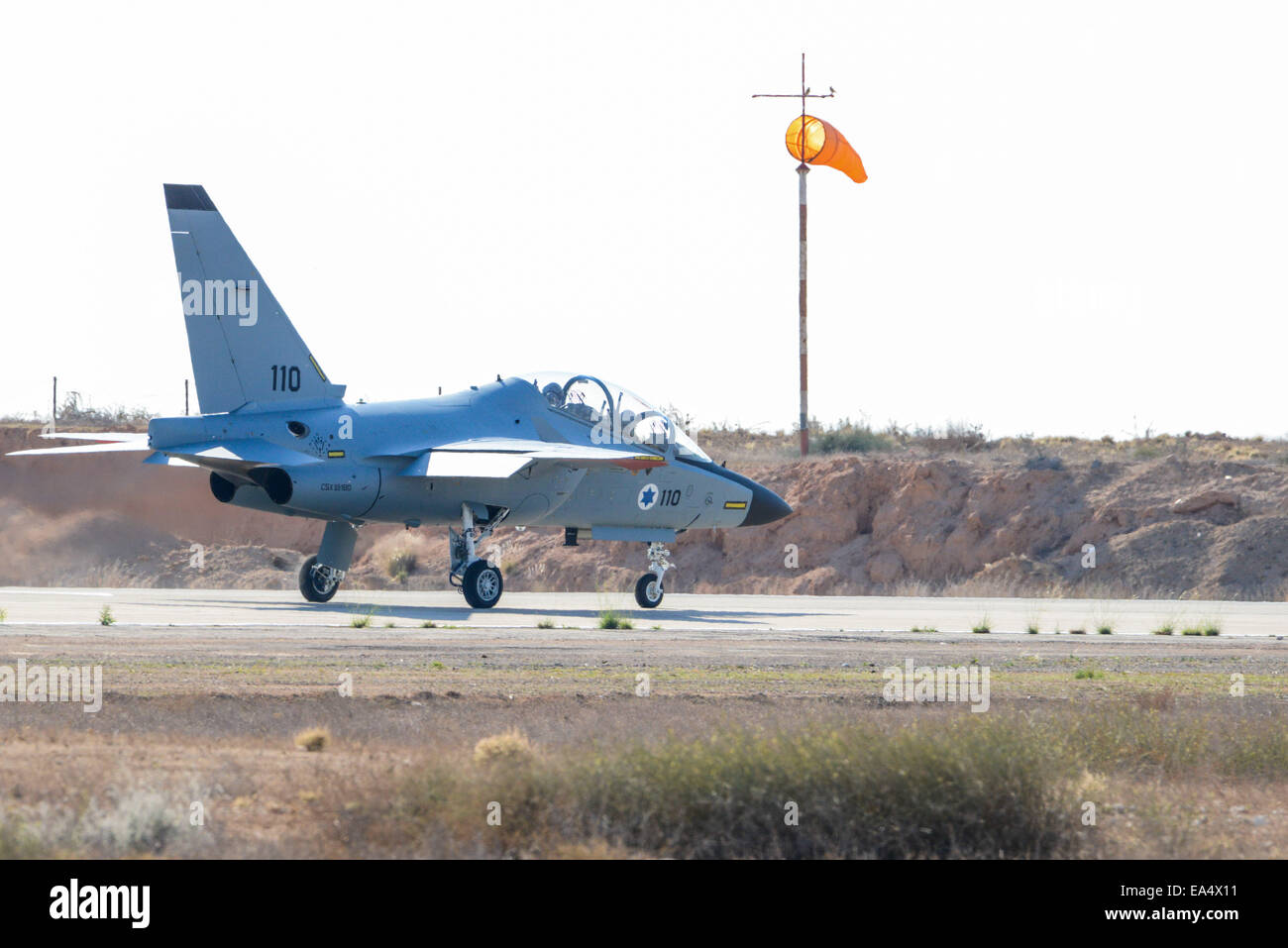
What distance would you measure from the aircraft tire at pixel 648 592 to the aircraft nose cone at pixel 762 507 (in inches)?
114

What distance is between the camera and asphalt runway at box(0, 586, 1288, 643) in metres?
23.5

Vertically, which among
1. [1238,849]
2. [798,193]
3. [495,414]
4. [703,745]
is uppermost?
[798,193]

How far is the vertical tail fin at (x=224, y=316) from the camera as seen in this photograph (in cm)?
2525

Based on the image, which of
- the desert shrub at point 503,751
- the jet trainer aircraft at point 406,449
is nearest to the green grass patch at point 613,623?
the jet trainer aircraft at point 406,449

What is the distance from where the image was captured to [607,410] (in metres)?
30.1

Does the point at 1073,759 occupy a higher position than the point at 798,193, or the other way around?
the point at 798,193

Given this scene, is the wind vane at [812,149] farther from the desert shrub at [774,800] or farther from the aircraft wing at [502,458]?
the desert shrub at [774,800]

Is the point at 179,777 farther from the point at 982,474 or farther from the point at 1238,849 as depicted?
the point at 982,474

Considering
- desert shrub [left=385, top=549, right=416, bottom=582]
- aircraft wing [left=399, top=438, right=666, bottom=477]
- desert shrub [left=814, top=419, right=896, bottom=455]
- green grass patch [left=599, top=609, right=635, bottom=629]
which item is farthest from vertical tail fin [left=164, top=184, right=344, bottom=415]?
desert shrub [left=814, top=419, right=896, bottom=455]

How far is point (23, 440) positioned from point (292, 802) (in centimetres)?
4676
